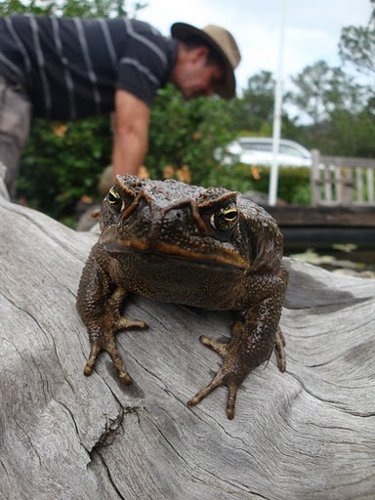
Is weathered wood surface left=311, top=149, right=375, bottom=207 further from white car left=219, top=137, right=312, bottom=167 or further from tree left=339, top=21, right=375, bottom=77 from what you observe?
white car left=219, top=137, right=312, bottom=167

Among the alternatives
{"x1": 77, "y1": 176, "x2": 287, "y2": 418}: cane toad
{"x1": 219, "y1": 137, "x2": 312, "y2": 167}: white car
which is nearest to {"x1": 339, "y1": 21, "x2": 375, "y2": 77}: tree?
{"x1": 77, "y1": 176, "x2": 287, "y2": 418}: cane toad

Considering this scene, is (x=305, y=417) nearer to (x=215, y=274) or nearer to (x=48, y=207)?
(x=215, y=274)

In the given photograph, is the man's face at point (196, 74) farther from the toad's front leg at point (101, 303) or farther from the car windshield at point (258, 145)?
the car windshield at point (258, 145)

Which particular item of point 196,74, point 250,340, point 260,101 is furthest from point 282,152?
point 250,340

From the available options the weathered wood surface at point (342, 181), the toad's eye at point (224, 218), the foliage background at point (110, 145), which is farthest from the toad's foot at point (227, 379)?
the weathered wood surface at point (342, 181)

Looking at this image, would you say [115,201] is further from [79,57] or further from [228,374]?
[79,57]

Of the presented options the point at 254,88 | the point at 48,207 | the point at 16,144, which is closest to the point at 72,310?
the point at 16,144

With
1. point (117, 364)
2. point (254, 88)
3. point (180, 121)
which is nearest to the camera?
point (117, 364)
